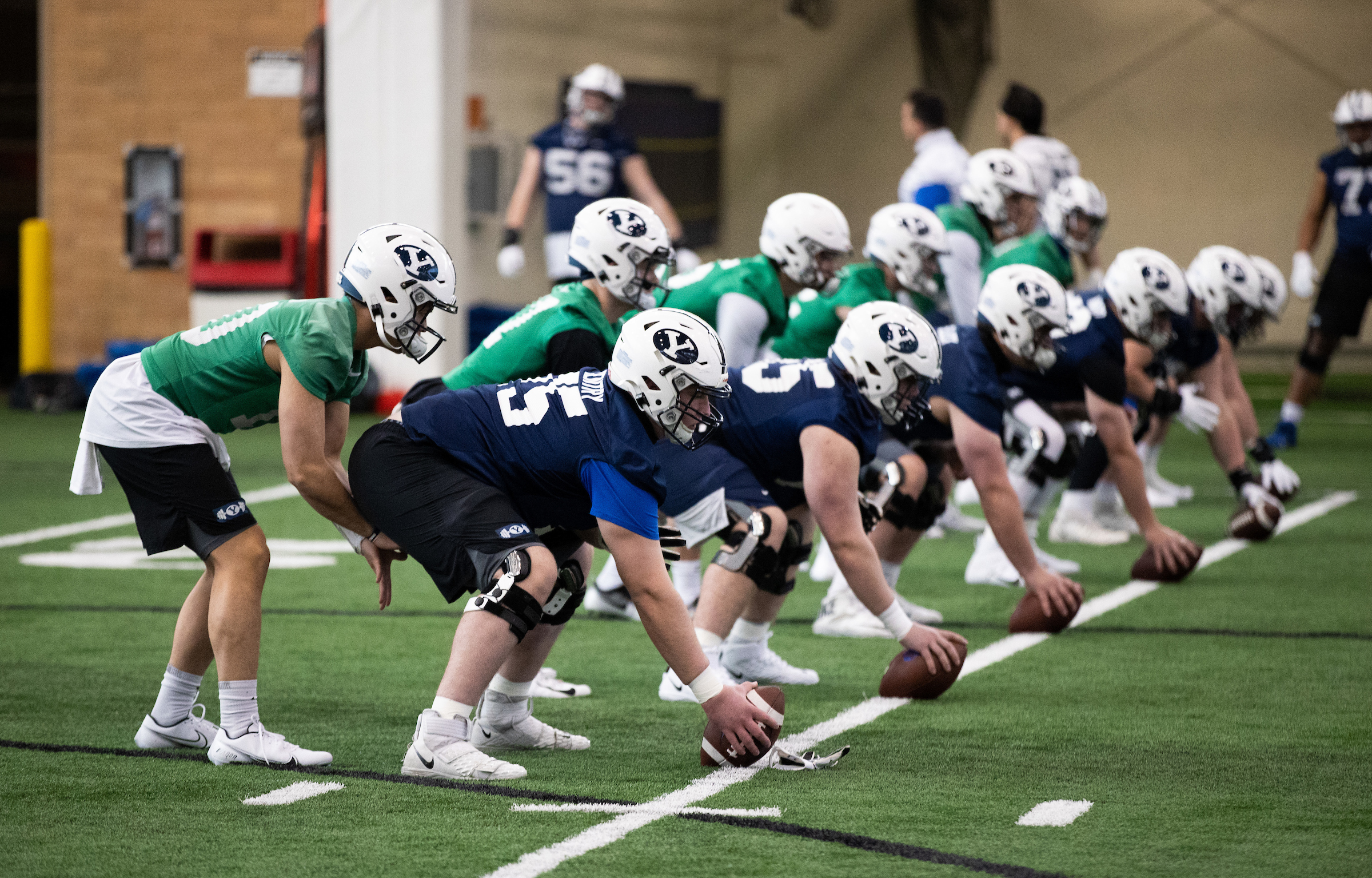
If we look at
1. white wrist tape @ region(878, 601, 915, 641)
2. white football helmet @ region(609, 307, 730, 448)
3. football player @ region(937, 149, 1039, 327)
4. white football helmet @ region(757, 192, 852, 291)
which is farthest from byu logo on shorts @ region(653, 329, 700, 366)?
football player @ region(937, 149, 1039, 327)

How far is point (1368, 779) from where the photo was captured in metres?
4.64

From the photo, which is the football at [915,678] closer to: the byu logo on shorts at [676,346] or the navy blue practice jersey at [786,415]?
the navy blue practice jersey at [786,415]

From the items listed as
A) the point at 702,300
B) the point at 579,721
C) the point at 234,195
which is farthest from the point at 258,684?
the point at 234,195

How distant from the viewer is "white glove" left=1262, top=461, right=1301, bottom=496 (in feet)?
31.9

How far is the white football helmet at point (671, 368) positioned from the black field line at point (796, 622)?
271 cm

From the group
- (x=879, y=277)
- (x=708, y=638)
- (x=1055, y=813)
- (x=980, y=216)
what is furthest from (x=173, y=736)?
(x=980, y=216)

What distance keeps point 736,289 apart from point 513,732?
250cm

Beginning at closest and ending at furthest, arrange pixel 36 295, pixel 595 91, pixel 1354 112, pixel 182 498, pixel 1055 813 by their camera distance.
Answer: pixel 1055 813 < pixel 182 498 < pixel 595 91 < pixel 1354 112 < pixel 36 295

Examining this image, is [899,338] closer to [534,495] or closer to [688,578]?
[534,495]

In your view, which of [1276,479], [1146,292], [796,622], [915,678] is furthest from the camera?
[1276,479]

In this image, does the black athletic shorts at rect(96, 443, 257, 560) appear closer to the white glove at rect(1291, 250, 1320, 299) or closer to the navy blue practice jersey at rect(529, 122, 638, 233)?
the navy blue practice jersey at rect(529, 122, 638, 233)

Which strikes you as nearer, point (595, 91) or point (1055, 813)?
point (1055, 813)

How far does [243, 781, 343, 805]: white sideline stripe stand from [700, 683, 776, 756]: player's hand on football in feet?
3.19

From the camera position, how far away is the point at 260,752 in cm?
471
